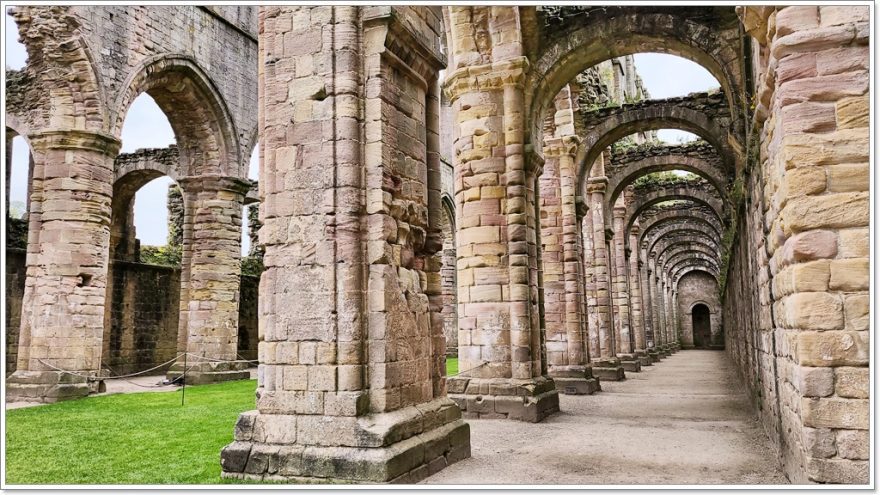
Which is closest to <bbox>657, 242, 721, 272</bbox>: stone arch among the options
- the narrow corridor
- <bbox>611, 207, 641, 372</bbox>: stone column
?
<bbox>611, 207, 641, 372</bbox>: stone column

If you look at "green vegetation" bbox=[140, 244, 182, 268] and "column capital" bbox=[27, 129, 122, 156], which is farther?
"green vegetation" bbox=[140, 244, 182, 268]

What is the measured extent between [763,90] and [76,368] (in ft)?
38.3

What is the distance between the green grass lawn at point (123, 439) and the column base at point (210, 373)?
7.87 feet

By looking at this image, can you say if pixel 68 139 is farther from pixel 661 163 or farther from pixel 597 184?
pixel 661 163

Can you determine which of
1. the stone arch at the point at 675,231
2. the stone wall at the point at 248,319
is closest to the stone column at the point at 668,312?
the stone arch at the point at 675,231

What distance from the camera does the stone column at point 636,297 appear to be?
77.7ft

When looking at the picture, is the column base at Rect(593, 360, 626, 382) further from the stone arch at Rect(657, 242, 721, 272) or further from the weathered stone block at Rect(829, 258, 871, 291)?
the stone arch at Rect(657, 242, 721, 272)

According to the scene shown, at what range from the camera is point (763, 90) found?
5422mm

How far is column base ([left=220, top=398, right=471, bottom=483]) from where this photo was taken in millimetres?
4984

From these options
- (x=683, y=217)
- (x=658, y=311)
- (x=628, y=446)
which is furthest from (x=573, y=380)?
(x=658, y=311)

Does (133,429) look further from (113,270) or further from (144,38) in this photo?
(113,270)

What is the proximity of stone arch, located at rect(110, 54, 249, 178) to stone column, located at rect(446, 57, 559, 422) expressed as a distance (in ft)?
26.1

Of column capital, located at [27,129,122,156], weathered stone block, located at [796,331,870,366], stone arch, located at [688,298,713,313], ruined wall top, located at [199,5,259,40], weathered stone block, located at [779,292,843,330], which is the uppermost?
ruined wall top, located at [199,5,259,40]

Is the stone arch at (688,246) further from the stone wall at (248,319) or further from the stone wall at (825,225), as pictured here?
the stone wall at (825,225)
